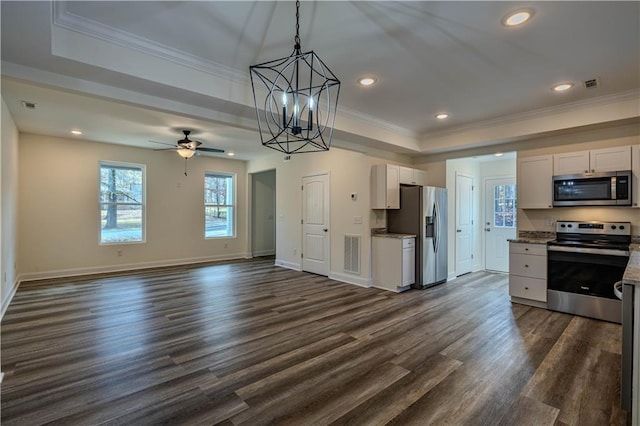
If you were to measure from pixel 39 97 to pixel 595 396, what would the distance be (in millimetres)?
6115

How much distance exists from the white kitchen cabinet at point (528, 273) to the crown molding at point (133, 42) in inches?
163

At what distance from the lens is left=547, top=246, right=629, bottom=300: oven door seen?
3.68m

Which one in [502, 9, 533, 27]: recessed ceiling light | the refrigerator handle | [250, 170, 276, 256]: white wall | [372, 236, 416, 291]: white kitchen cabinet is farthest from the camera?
[250, 170, 276, 256]: white wall

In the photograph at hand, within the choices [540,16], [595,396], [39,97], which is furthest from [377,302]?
[39,97]

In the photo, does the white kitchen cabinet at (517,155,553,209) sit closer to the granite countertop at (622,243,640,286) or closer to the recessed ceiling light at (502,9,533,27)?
the granite countertop at (622,243,640,286)

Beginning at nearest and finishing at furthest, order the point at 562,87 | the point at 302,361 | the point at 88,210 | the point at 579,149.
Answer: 1. the point at 302,361
2. the point at 562,87
3. the point at 579,149
4. the point at 88,210

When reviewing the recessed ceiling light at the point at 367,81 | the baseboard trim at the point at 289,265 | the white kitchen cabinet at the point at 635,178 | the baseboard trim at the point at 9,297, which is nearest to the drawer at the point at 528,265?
the white kitchen cabinet at the point at 635,178

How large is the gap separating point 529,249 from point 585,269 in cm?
62

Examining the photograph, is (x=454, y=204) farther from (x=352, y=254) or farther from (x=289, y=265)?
(x=289, y=265)

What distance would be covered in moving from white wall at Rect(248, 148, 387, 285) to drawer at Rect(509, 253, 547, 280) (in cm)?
209

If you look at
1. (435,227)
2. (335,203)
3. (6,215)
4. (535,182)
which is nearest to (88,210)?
(6,215)

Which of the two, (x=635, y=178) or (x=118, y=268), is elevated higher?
(x=635, y=178)

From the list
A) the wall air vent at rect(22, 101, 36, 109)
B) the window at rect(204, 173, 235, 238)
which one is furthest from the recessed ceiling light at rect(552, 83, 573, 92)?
the window at rect(204, 173, 235, 238)

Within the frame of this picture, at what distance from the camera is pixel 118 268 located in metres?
6.73
